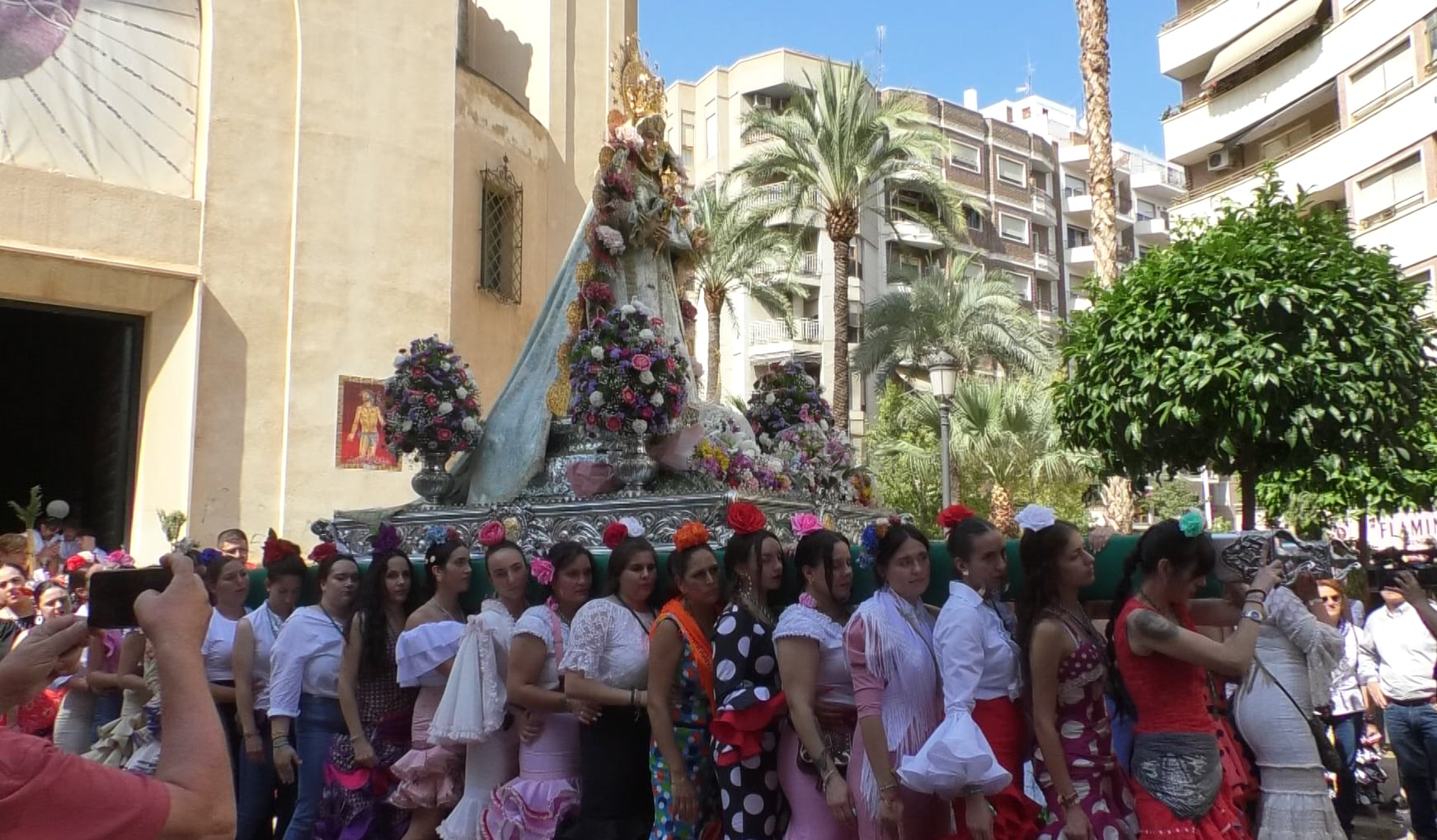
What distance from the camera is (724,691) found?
4637mm

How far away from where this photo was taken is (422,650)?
18.9 feet

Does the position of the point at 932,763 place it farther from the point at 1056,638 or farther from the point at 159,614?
the point at 159,614

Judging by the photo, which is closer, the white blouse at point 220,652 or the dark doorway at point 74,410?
the white blouse at point 220,652

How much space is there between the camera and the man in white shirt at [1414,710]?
721 centimetres

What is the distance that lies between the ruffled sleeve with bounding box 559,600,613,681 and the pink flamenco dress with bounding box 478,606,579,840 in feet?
0.44

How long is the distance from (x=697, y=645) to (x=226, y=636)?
10.6ft

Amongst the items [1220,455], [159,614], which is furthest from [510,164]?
[159,614]

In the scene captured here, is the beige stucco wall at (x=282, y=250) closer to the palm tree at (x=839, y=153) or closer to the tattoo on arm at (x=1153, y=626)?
the palm tree at (x=839, y=153)

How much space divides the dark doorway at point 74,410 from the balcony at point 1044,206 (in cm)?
3739

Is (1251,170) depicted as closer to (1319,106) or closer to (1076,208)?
(1319,106)

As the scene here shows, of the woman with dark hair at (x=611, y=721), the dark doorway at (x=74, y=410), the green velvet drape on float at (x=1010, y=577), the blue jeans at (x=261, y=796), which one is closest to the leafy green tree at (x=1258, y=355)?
the green velvet drape on float at (x=1010, y=577)

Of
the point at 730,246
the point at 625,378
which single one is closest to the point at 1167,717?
the point at 625,378

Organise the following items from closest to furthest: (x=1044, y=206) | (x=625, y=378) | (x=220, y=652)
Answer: (x=220, y=652) → (x=625, y=378) → (x=1044, y=206)

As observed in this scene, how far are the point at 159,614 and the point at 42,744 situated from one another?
34 centimetres
